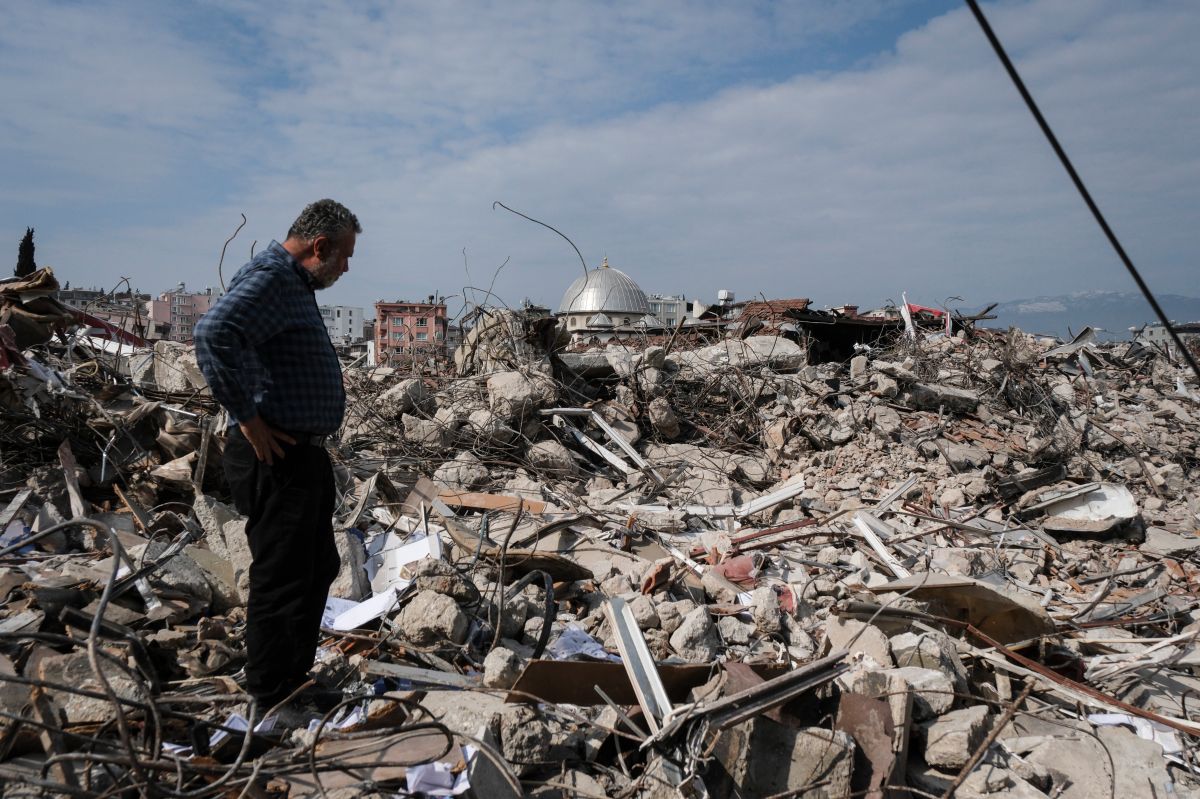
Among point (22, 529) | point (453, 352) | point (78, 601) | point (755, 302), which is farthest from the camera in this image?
point (755, 302)

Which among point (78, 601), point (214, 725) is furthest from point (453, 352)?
point (214, 725)

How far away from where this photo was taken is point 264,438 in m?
2.40

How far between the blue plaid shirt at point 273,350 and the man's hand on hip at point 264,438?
1.0 inches

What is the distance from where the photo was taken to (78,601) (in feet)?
9.89

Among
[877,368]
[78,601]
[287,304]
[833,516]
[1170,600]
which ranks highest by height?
[287,304]

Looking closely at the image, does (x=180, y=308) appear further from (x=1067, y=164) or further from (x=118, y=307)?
(x=1067, y=164)

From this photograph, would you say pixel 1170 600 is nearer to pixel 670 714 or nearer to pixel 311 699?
pixel 670 714

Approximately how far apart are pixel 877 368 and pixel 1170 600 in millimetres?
4448

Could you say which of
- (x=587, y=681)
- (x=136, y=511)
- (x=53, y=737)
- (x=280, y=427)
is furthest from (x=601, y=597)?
(x=136, y=511)

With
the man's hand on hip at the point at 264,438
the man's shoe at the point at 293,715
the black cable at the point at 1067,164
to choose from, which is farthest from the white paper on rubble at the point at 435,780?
the black cable at the point at 1067,164

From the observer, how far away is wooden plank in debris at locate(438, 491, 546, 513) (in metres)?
5.08

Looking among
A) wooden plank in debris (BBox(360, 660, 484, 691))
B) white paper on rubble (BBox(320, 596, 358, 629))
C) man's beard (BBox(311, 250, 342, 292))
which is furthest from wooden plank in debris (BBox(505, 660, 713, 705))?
man's beard (BBox(311, 250, 342, 292))

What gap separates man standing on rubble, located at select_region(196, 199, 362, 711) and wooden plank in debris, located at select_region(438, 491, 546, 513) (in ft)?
8.14

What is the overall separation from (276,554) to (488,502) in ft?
8.91
